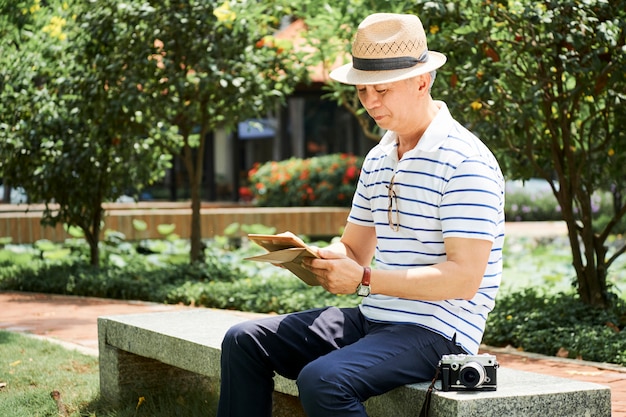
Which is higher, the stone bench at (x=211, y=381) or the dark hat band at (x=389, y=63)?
the dark hat band at (x=389, y=63)

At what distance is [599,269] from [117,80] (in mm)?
4689

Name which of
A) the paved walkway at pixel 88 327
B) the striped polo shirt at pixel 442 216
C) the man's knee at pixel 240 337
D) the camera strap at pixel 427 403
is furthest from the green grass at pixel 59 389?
the camera strap at pixel 427 403

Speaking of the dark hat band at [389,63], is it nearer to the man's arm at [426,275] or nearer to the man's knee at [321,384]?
the man's arm at [426,275]

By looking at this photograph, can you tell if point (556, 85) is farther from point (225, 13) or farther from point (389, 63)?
point (389, 63)

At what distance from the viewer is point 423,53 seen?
128 inches

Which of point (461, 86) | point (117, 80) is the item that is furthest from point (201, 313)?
point (117, 80)

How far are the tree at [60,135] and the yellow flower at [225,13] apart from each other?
129 cm

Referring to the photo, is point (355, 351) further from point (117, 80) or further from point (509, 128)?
point (117, 80)

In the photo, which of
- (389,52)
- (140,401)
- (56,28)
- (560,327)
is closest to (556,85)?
(560,327)

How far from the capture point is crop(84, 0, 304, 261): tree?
9.34m

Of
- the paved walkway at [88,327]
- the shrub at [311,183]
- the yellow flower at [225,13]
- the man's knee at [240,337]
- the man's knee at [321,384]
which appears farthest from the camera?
the shrub at [311,183]

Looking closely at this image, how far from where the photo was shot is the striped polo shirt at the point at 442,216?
304 centimetres

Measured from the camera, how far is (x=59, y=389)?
5047 mm

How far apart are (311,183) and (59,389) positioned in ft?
37.2
